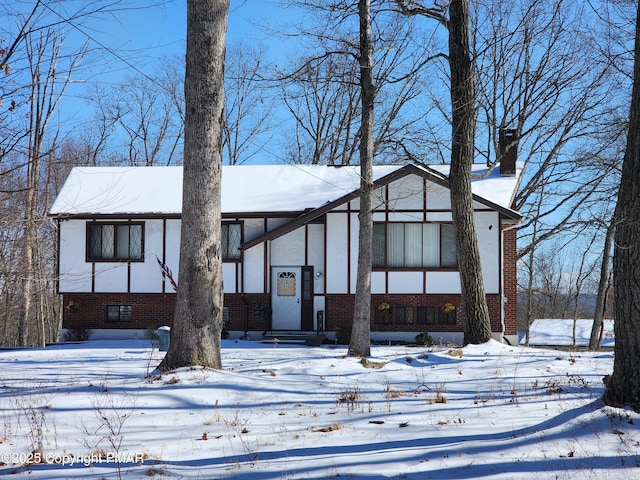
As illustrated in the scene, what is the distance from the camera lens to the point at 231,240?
22.1 m

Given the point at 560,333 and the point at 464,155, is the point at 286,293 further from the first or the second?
the point at 560,333

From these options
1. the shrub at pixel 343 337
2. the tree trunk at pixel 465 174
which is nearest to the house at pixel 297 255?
the shrub at pixel 343 337

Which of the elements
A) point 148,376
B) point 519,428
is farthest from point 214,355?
point 519,428

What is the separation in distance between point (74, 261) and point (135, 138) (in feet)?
53.4

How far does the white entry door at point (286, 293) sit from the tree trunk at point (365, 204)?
27.6 ft

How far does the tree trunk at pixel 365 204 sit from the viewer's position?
13.3 m

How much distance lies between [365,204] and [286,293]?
361 inches

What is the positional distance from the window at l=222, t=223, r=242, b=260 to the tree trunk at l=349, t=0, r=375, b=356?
929 cm

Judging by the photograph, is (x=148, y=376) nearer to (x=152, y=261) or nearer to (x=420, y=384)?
(x=420, y=384)

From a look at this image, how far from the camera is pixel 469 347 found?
12945mm

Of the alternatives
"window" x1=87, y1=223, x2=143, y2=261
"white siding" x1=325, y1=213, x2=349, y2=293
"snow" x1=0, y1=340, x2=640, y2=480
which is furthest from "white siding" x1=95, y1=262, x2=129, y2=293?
"snow" x1=0, y1=340, x2=640, y2=480

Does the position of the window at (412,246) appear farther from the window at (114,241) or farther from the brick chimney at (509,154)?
the window at (114,241)

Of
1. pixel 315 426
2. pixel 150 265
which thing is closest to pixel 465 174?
pixel 315 426

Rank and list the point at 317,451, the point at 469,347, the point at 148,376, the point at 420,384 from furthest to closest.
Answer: the point at 469,347, the point at 420,384, the point at 148,376, the point at 317,451
